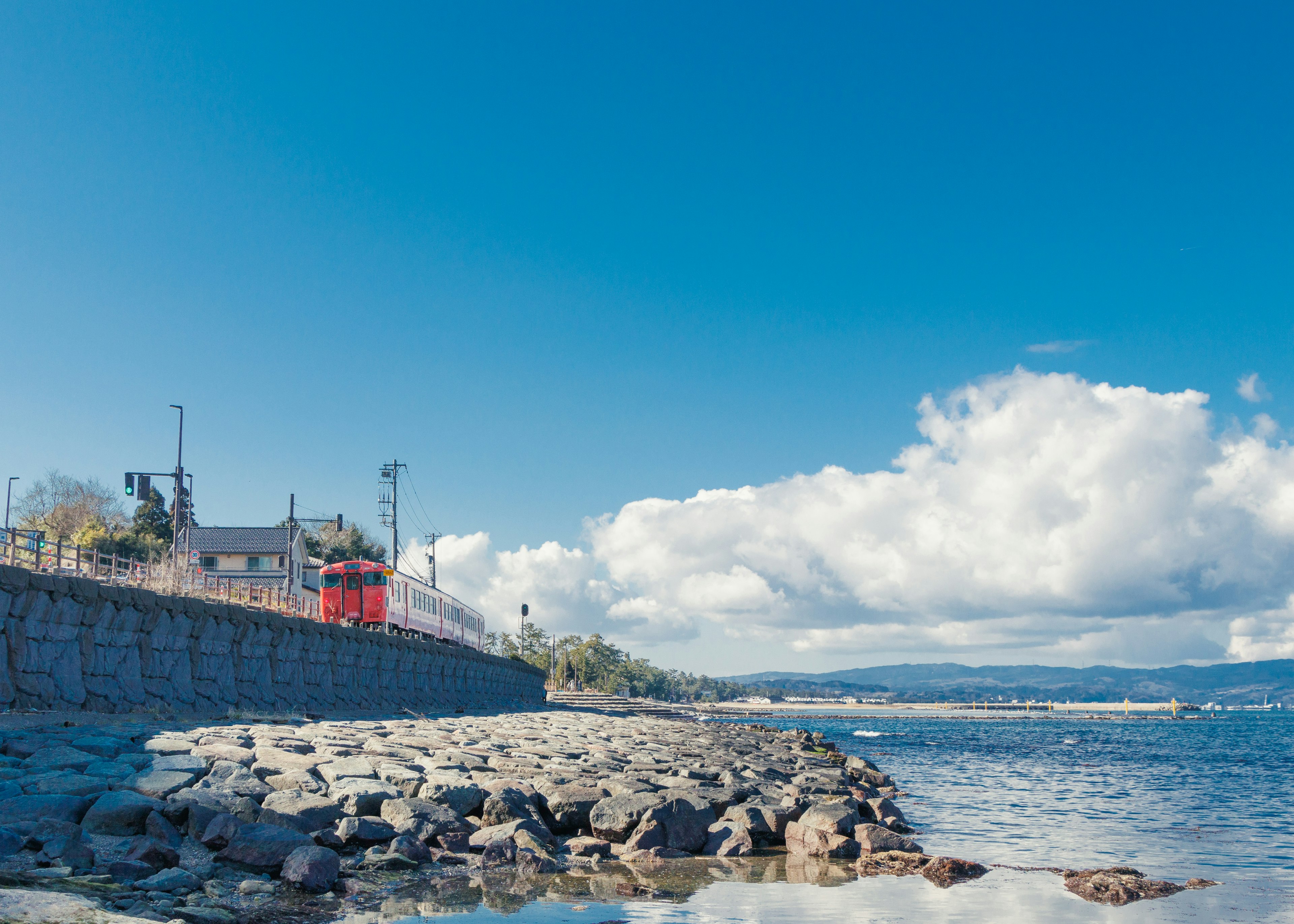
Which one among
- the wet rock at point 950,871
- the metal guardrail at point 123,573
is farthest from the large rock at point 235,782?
the metal guardrail at point 123,573

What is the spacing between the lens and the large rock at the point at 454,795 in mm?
7859

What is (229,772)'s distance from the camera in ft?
24.2

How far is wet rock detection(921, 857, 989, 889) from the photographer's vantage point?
7.78m

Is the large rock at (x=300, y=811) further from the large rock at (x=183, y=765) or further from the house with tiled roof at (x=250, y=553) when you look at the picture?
the house with tiled roof at (x=250, y=553)

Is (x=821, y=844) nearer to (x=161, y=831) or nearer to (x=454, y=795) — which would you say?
(x=454, y=795)

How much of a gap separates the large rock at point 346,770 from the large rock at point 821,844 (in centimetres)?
370

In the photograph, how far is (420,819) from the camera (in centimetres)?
726

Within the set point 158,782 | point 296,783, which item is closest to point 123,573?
point 296,783

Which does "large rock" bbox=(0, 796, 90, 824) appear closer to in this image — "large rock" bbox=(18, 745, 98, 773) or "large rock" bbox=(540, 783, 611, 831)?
"large rock" bbox=(18, 745, 98, 773)

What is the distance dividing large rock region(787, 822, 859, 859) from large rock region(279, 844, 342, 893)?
13.9 feet

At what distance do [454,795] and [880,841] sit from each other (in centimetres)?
376

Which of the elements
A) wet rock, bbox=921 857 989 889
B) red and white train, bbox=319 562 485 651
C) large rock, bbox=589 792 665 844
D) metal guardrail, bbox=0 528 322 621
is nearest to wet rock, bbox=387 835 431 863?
large rock, bbox=589 792 665 844

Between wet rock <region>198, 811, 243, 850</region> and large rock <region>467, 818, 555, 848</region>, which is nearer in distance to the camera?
wet rock <region>198, 811, 243, 850</region>

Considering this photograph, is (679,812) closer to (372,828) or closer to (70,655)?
(372,828)
